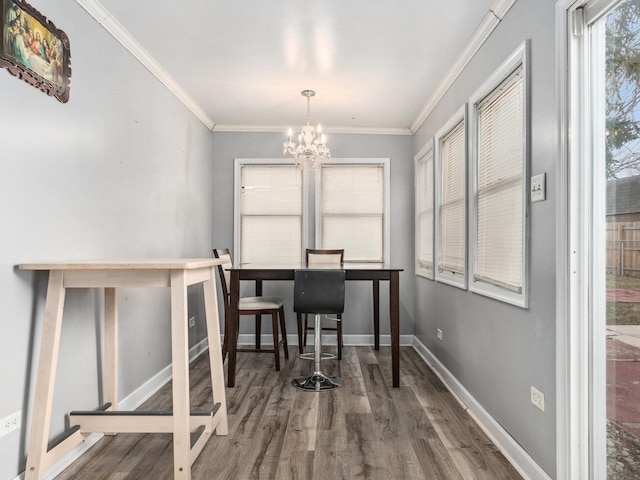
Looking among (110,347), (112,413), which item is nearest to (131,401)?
(110,347)

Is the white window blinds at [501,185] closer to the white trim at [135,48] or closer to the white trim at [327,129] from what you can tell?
the white trim at [327,129]

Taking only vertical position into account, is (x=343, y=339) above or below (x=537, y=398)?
below

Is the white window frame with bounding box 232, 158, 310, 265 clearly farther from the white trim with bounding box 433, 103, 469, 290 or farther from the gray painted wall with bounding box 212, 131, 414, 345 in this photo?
the white trim with bounding box 433, 103, 469, 290

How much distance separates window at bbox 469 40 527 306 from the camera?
6.76 feet

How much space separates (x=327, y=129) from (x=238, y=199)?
1.27 meters

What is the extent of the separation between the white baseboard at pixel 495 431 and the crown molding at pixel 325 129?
8.30 ft

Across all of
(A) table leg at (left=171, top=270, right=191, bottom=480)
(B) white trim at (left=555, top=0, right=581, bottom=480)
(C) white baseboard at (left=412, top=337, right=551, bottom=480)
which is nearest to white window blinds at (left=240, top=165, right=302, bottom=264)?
(C) white baseboard at (left=412, top=337, right=551, bottom=480)

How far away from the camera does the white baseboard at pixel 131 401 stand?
1889mm

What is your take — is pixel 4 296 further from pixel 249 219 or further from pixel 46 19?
pixel 249 219

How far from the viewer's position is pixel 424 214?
4195 mm

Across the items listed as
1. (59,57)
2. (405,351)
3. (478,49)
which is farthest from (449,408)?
(59,57)

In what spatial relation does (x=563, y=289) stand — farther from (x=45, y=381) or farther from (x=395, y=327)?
(x=45, y=381)

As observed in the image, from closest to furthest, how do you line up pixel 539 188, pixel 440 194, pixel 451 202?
pixel 539 188 → pixel 451 202 → pixel 440 194

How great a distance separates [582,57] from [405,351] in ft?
10.6
